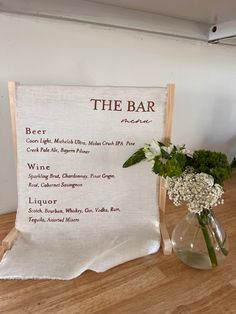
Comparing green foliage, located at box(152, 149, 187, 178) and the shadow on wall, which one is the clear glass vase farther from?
the shadow on wall

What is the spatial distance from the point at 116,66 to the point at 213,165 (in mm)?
503

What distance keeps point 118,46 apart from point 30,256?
0.71 meters

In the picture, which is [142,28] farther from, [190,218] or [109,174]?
[190,218]

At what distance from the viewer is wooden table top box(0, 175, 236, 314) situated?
0.58 meters

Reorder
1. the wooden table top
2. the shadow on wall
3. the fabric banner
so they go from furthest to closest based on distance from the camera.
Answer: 1. the shadow on wall
2. the fabric banner
3. the wooden table top

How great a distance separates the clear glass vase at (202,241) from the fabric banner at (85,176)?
90 mm

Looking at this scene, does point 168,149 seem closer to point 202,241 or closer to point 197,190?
point 197,190

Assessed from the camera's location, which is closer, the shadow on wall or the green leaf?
the green leaf

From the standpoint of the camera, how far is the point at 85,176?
0.76 metres

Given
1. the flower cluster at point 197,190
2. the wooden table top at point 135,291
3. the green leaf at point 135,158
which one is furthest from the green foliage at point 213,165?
the wooden table top at point 135,291

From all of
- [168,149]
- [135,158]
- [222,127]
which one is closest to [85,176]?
[135,158]

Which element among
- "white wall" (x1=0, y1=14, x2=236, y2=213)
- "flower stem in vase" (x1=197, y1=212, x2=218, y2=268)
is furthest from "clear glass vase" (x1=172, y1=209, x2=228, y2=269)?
"white wall" (x1=0, y1=14, x2=236, y2=213)

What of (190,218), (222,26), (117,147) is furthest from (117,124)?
(222,26)

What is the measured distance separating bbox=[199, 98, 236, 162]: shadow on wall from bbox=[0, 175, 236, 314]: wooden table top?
692 mm
